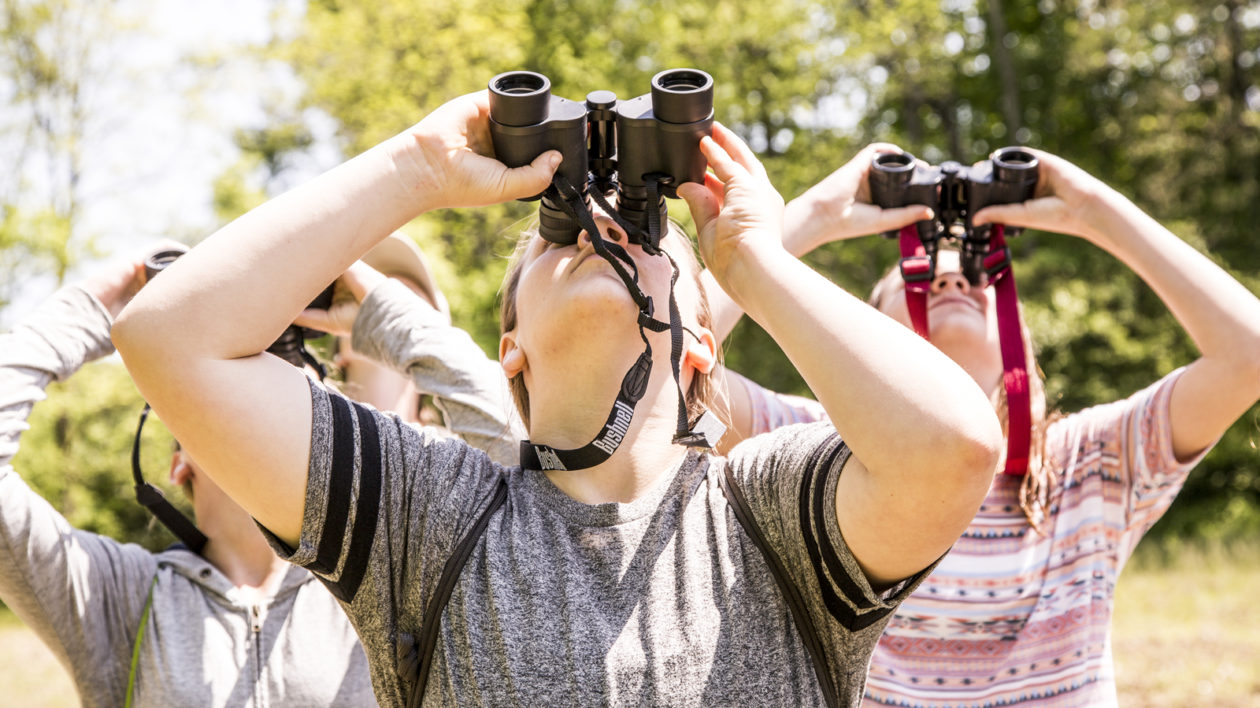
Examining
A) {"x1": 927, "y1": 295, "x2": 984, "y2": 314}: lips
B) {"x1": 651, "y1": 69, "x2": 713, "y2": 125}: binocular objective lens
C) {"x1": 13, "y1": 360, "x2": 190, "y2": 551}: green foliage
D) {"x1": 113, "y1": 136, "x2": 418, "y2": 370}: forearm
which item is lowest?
{"x1": 13, "y1": 360, "x2": 190, "y2": 551}: green foliage

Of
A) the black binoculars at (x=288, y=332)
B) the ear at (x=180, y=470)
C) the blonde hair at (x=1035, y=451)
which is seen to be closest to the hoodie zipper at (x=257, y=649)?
the ear at (x=180, y=470)

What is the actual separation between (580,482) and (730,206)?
538 mm

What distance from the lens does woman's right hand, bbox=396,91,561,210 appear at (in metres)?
1.73

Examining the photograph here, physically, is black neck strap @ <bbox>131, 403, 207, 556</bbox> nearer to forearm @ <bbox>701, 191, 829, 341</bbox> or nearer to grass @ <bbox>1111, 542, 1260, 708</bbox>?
forearm @ <bbox>701, 191, 829, 341</bbox>

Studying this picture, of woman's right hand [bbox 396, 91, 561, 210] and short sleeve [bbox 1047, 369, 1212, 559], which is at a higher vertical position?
woman's right hand [bbox 396, 91, 561, 210]

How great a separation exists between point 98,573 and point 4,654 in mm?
11503

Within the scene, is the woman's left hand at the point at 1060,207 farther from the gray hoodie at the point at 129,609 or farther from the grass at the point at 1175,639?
the grass at the point at 1175,639

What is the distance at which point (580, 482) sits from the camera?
6.06ft

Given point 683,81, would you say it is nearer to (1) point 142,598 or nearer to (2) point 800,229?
(2) point 800,229

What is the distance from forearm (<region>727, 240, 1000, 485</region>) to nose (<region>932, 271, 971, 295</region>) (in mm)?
1526

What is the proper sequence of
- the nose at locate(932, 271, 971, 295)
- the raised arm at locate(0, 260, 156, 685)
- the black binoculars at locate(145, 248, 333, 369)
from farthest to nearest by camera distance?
the nose at locate(932, 271, 971, 295)
the black binoculars at locate(145, 248, 333, 369)
the raised arm at locate(0, 260, 156, 685)

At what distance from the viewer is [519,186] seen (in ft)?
5.92

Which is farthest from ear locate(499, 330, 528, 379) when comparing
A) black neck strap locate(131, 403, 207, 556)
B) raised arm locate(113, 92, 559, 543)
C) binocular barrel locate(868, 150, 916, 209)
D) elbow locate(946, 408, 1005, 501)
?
binocular barrel locate(868, 150, 916, 209)

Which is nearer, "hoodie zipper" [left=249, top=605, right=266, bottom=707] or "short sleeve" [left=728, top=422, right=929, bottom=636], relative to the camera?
"short sleeve" [left=728, top=422, right=929, bottom=636]
